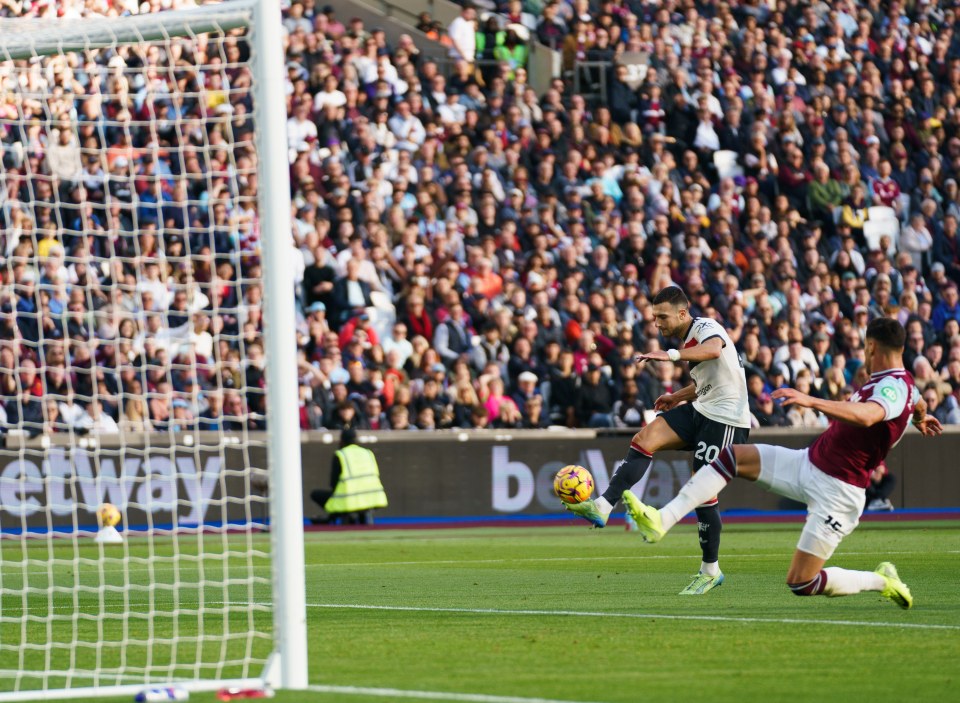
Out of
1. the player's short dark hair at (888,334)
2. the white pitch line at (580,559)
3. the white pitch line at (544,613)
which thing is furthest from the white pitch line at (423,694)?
the white pitch line at (580,559)

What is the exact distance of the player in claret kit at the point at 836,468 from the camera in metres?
9.37

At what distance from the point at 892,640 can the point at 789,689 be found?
2.03 metres

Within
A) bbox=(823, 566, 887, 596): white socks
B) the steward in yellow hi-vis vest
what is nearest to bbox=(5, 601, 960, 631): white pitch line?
bbox=(823, 566, 887, 596): white socks

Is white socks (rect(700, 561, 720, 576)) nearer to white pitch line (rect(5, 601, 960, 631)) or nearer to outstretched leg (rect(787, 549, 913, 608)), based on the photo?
white pitch line (rect(5, 601, 960, 631))

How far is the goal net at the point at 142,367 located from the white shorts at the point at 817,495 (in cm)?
301

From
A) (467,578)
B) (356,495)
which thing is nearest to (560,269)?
(356,495)

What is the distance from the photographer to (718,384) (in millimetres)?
12266

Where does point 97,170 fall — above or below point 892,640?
above

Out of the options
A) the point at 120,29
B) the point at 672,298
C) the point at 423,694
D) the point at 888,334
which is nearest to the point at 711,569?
the point at 672,298

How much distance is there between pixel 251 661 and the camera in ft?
27.5

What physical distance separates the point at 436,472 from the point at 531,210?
4.91m

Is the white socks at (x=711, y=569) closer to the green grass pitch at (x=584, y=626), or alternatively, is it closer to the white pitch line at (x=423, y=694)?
the green grass pitch at (x=584, y=626)

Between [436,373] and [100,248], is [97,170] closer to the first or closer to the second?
[100,248]

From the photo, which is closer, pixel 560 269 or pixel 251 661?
pixel 251 661
